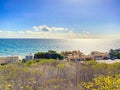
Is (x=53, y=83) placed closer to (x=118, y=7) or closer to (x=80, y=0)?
(x=80, y=0)

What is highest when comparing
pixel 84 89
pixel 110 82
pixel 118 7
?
pixel 118 7

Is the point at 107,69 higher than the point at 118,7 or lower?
lower

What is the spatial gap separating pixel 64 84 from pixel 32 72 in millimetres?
978

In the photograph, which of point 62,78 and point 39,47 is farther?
point 39,47

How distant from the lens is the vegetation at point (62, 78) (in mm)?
4524

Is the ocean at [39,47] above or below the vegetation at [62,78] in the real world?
below

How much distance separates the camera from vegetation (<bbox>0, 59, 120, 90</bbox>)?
4.52 meters

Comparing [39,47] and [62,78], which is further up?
[62,78]

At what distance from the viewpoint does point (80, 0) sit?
1349 centimetres

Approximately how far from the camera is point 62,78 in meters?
5.73

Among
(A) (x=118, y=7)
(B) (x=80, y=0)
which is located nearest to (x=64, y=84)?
(B) (x=80, y=0)

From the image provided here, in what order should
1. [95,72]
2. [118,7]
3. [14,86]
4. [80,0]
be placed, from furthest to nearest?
[118,7], [80,0], [95,72], [14,86]

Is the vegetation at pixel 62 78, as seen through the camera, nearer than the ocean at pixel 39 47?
Yes

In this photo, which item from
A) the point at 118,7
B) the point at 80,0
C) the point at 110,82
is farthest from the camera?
the point at 118,7
